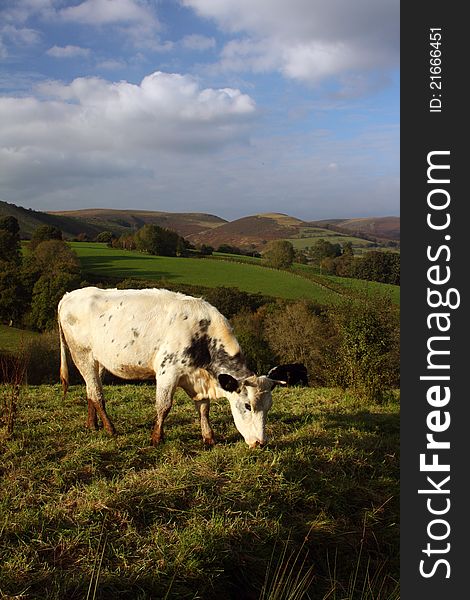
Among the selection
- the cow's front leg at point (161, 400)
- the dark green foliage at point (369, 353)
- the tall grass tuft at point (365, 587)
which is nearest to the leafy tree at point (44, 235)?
the dark green foliage at point (369, 353)

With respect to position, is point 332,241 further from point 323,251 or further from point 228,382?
point 228,382

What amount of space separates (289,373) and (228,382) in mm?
1184

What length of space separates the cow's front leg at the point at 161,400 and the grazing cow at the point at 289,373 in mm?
1511

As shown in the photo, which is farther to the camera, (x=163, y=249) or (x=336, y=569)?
(x=163, y=249)

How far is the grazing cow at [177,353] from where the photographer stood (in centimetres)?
686

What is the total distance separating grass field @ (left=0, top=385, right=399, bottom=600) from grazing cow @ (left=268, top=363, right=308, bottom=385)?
924 mm

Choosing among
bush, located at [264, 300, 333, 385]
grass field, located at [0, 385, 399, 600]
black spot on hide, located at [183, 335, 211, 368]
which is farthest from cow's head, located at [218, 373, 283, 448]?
bush, located at [264, 300, 333, 385]

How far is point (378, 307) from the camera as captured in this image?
20.5 m

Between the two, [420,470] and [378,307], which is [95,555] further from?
[378,307]

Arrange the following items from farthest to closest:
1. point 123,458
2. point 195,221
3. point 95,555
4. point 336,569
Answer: point 195,221 → point 123,458 → point 336,569 → point 95,555

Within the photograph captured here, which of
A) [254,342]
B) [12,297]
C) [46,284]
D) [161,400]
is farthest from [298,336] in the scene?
[161,400]

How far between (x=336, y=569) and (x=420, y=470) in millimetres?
2193

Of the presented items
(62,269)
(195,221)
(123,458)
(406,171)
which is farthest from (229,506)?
(195,221)

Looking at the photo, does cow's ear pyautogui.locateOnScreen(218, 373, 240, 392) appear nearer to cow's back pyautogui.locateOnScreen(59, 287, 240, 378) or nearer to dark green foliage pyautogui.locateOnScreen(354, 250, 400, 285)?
cow's back pyautogui.locateOnScreen(59, 287, 240, 378)
